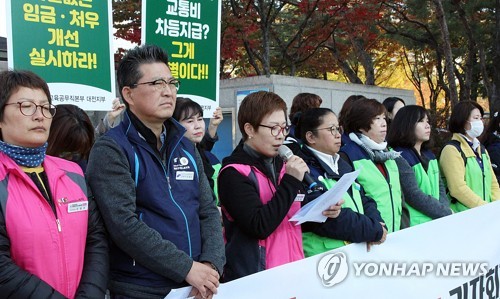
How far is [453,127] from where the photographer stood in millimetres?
4668

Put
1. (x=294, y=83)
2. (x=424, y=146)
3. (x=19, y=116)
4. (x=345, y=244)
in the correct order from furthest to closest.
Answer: (x=294, y=83) < (x=424, y=146) < (x=345, y=244) < (x=19, y=116)

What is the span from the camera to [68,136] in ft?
9.13

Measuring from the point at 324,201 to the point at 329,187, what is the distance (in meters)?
0.43

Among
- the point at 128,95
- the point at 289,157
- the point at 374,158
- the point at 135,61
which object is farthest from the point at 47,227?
the point at 374,158

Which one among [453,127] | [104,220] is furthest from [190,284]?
[453,127]

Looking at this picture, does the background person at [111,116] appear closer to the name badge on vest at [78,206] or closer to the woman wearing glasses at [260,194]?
the woman wearing glasses at [260,194]

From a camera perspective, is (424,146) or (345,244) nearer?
(345,244)

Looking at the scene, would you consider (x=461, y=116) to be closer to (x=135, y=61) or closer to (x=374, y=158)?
(x=374, y=158)

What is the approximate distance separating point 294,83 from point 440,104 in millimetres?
16174

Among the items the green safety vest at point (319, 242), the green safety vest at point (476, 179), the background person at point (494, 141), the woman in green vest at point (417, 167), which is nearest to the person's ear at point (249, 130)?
the green safety vest at point (319, 242)

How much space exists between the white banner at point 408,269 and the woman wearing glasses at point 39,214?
22.9 inches

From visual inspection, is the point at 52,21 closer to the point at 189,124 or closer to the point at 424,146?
the point at 189,124

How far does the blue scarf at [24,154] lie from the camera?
1929mm

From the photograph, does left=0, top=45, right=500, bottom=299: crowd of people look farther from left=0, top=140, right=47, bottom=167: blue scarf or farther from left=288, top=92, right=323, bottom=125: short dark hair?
left=288, top=92, right=323, bottom=125: short dark hair
